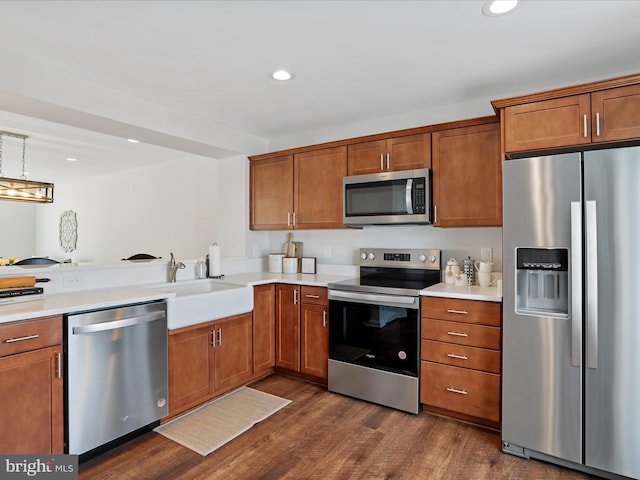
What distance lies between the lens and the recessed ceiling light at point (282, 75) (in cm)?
247

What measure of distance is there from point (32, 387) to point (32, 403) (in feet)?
0.26

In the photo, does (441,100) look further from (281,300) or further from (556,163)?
(281,300)

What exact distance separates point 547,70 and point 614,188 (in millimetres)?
1024

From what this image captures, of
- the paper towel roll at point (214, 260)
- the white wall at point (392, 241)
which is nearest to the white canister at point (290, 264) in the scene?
the white wall at point (392, 241)

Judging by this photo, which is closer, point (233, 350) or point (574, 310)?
point (574, 310)

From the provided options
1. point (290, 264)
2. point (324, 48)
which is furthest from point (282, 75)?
point (290, 264)

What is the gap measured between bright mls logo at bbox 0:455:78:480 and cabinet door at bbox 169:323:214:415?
2.12 feet

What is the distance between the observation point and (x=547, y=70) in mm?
2455

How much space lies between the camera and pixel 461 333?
8.14 ft

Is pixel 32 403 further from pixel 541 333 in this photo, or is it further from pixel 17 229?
pixel 17 229

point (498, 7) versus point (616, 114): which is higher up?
point (498, 7)

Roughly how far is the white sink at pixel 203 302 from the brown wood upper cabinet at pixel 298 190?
0.91 metres

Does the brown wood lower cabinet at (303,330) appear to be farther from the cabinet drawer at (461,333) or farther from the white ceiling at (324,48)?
the white ceiling at (324,48)

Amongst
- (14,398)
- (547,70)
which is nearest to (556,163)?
(547,70)
